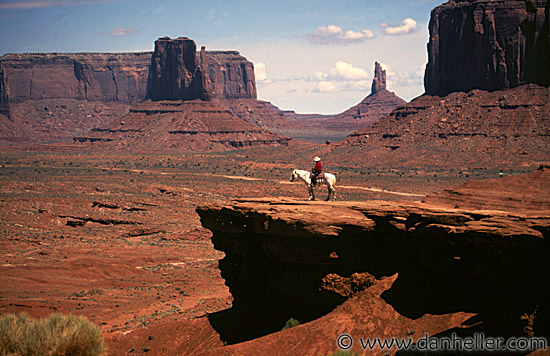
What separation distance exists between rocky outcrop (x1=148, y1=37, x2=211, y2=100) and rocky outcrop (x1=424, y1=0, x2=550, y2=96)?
7332cm

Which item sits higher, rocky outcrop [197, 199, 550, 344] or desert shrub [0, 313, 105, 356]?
rocky outcrop [197, 199, 550, 344]

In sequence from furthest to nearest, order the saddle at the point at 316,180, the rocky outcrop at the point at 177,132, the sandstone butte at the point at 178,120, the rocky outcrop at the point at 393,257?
1. the sandstone butte at the point at 178,120
2. the rocky outcrop at the point at 177,132
3. the saddle at the point at 316,180
4. the rocky outcrop at the point at 393,257

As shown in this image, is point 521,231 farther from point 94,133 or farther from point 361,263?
point 94,133

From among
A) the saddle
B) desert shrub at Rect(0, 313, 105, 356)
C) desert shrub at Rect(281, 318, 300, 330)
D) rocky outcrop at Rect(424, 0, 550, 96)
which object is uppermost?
rocky outcrop at Rect(424, 0, 550, 96)

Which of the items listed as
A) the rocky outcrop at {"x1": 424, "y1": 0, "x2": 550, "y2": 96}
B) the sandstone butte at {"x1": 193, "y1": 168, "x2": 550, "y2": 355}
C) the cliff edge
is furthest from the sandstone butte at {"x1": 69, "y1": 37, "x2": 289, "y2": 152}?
the sandstone butte at {"x1": 193, "y1": 168, "x2": 550, "y2": 355}

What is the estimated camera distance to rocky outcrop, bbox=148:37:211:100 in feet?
577

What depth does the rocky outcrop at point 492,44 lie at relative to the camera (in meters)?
106

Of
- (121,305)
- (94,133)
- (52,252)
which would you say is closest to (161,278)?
(121,305)

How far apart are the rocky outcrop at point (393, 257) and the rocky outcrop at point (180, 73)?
15541cm

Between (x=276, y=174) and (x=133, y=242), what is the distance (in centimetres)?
5436

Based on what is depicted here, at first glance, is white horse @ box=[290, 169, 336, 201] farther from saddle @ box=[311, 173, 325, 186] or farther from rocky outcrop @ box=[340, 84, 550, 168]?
rocky outcrop @ box=[340, 84, 550, 168]

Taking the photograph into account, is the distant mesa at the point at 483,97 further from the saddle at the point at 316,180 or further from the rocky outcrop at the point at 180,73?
the saddle at the point at 316,180

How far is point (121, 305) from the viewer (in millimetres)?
30781

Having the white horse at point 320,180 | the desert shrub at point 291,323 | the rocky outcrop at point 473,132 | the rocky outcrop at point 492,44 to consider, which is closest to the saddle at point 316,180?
the white horse at point 320,180
